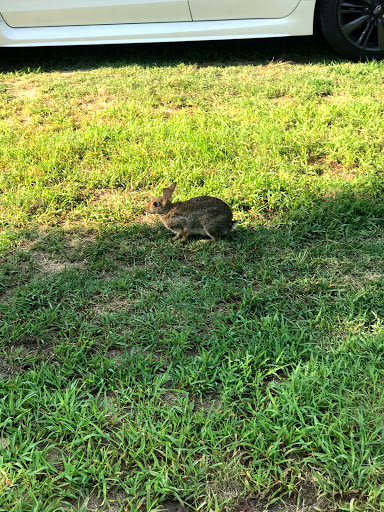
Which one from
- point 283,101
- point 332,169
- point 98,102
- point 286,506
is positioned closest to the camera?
point 286,506

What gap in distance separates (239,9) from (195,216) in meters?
3.66

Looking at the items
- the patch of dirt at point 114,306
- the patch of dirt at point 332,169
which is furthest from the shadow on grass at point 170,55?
the patch of dirt at point 114,306

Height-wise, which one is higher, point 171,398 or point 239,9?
point 239,9

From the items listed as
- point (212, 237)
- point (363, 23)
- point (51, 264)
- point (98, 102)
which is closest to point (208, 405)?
point (212, 237)

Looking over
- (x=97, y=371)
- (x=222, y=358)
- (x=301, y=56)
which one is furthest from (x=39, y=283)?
(x=301, y=56)

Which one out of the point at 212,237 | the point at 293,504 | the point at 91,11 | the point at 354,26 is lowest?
the point at 293,504

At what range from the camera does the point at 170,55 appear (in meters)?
7.17

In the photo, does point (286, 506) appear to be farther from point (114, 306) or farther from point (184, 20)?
point (184, 20)

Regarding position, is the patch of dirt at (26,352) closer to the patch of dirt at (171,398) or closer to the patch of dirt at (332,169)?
the patch of dirt at (171,398)

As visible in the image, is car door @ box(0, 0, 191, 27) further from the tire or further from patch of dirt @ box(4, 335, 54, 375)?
patch of dirt @ box(4, 335, 54, 375)

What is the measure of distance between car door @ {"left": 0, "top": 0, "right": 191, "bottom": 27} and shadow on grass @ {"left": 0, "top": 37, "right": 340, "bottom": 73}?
0.69 metres

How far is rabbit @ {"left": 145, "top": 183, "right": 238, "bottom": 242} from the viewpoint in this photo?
3.68 metres

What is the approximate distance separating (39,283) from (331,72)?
465cm

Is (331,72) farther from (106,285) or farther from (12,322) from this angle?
(12,322)
